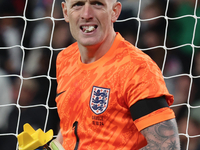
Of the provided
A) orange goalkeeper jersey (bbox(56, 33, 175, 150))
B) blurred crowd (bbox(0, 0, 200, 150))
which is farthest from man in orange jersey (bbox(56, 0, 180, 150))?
blurred crowd (bbox(0, 0, 200, 150))

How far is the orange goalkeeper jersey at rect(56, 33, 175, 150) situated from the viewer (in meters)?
0.67

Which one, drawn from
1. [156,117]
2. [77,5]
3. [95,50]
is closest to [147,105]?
[156,117]

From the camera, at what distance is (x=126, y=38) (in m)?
1.41

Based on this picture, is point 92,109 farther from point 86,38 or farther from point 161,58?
point 161,58

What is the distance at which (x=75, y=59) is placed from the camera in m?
0.91

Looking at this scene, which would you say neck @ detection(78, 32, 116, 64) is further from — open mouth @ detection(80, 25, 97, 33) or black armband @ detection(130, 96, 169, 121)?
black armband @ detection(130, 96, 169, 121)

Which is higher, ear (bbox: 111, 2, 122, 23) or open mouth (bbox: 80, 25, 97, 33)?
ear (bbox: 111, 2, 122, 23)

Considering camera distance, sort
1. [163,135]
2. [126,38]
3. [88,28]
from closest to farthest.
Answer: [163,135] → [88,28] → [126,38]

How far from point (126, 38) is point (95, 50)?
63 centimetres

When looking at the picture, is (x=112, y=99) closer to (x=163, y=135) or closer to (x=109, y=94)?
(x=109, y=94)

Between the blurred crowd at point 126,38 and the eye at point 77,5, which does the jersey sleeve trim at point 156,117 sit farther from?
the blurred crowd at point 126,38

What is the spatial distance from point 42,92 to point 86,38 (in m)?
0.82

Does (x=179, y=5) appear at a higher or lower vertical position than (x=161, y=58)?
higher

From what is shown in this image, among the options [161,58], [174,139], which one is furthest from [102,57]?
[161,58]
